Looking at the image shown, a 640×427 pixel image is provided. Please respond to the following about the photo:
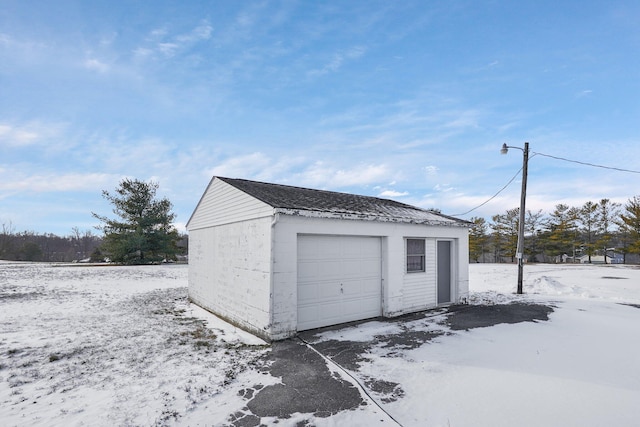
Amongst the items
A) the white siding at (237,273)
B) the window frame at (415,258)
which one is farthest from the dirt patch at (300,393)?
the window frame at (415,258)

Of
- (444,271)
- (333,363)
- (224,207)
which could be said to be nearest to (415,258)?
(444,271)

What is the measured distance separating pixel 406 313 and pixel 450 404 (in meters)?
5.24

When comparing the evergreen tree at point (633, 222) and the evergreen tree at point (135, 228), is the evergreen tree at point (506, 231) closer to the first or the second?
the evergreen tree at point (633, 222)

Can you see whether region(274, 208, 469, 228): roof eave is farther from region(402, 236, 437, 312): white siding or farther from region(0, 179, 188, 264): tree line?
region(0, 179, 188, 264): tree line

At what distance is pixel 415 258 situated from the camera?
938 cm

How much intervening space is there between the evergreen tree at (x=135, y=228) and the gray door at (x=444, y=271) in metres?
27.5

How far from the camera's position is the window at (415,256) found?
9.20m

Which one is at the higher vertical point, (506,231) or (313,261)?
(506,231)

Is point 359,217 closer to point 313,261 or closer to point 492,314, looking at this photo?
point 313,261

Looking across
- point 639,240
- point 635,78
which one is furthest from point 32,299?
point 639,240

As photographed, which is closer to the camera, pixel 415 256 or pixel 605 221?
pixel 415 256

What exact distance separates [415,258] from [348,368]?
210 inches

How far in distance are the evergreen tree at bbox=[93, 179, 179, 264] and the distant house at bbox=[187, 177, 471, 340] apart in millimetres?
21715

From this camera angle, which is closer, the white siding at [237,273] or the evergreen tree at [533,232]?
the white siding at [237,273]
